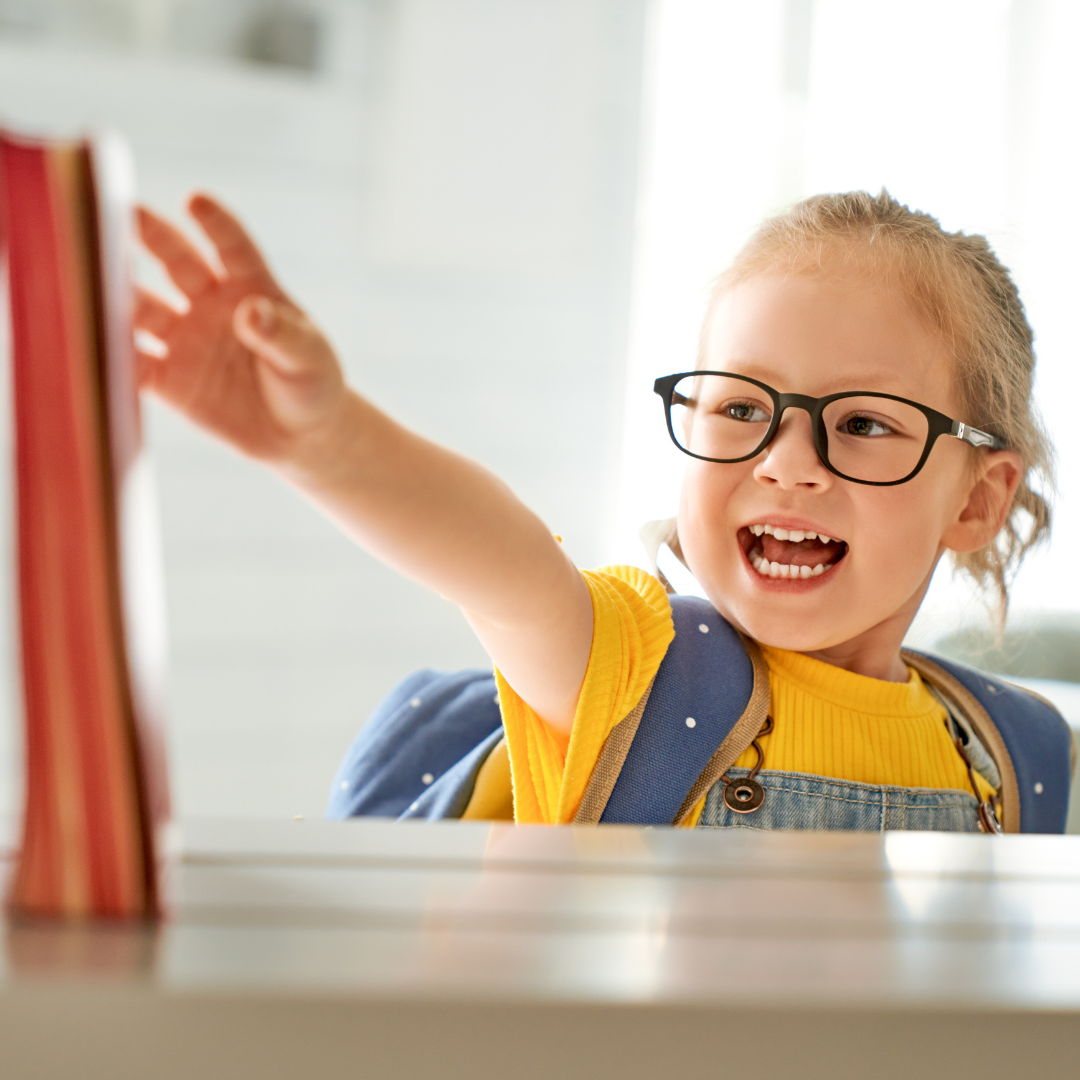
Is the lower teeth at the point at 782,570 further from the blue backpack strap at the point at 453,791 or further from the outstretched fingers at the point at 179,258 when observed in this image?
the outstretched fingers at the point at 179,258

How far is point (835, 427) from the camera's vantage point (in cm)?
83

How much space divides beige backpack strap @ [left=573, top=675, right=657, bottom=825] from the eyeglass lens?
21 centimetres

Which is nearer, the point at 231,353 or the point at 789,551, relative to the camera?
the point at 231,353

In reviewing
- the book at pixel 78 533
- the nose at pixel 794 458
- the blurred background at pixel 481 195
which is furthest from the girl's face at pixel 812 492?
the blurred background at pixel 481 195

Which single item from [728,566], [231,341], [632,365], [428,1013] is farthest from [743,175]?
[428,1013]

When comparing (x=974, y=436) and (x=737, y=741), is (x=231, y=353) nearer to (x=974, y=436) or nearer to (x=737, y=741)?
(x=737, y=741)

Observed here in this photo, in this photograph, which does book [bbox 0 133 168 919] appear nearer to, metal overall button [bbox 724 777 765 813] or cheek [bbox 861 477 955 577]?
metal overall button [bbox 724 777 765 813]

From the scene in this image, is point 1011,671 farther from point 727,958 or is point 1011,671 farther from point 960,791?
point 727,958

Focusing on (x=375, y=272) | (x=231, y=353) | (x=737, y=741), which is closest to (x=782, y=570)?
(x=737, y=741)

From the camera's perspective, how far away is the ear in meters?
0.96

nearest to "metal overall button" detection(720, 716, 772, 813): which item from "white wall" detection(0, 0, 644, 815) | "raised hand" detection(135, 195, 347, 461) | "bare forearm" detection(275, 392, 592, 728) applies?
"bare forearm" detection(275, 392, 592, 728)

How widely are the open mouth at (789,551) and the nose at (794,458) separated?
0.13 feet

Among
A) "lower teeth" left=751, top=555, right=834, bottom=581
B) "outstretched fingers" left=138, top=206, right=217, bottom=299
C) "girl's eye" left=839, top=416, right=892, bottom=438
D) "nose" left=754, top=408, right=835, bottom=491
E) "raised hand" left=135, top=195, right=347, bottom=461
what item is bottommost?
"lower teeth" left=751, top=555, right=834, bottom=581

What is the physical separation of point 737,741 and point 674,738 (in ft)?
0.17
